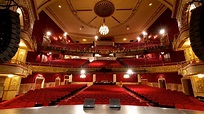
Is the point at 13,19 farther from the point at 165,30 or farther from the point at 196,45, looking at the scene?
the point at 165,30

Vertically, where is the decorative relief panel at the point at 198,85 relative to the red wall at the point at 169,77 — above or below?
below

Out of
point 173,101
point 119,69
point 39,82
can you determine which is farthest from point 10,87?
point 119,69

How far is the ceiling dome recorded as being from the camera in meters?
11.6

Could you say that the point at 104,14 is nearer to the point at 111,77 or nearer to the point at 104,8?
the point at 104,8

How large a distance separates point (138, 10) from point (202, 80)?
29.7 ft

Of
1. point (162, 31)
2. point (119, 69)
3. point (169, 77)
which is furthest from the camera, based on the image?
point (162, 31)

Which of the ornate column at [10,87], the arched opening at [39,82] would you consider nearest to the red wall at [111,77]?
the arched opening at [39,82]

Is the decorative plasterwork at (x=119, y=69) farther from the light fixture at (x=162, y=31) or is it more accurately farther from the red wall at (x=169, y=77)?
the light fixture at (x=162, y=31)

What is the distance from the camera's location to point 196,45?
7.54 ft

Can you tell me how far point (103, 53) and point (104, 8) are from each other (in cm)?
621

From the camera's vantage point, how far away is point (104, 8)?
12156 mm

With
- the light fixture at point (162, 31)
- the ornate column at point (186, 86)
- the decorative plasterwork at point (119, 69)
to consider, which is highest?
the light fixture at point (162, 31)

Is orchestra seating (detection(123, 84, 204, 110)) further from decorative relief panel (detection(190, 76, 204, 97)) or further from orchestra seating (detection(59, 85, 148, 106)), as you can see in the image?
decorative relief panel (detection(190, 76, 204, 97))

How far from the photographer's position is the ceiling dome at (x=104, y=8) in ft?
38.0
